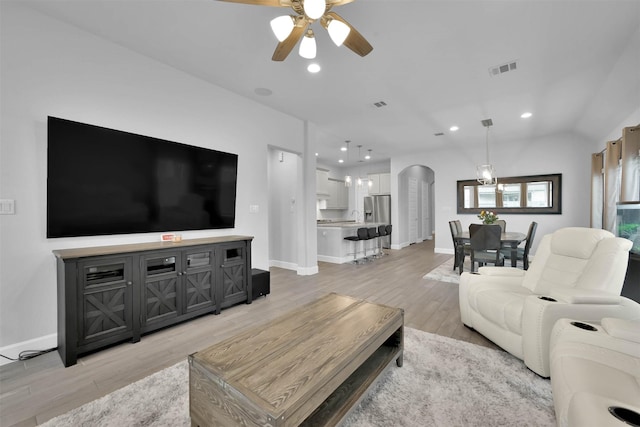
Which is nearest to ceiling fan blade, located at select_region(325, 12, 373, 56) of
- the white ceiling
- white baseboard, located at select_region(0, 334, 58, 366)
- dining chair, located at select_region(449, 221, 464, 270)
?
the white ceiling

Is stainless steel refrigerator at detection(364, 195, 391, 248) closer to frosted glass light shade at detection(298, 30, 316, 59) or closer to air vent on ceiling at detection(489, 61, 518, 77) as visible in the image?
air vent on ceiling at detection(489, 61, 518, 77)

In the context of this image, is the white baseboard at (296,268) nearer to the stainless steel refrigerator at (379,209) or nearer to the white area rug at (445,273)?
the white area rug at (445,273)

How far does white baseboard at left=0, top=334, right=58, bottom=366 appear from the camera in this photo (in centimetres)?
220

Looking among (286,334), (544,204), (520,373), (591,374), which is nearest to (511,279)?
(520,373)

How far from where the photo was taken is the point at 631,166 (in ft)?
10.1

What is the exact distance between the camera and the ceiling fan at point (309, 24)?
1.63 m

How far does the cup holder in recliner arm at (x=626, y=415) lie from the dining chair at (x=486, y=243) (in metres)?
3.66

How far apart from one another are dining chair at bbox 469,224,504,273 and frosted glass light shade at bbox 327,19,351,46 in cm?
374

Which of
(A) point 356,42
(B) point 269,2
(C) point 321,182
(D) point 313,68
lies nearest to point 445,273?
(D) point 313,68

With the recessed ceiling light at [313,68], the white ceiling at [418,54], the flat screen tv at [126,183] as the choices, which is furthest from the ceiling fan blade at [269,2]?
the flat screen tv at [126,183]

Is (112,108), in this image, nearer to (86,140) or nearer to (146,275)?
(86,140)

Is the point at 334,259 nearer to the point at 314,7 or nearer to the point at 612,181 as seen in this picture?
the point at 612,181

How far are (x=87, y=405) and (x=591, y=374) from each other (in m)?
2.82

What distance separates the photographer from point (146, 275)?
2.57 m
